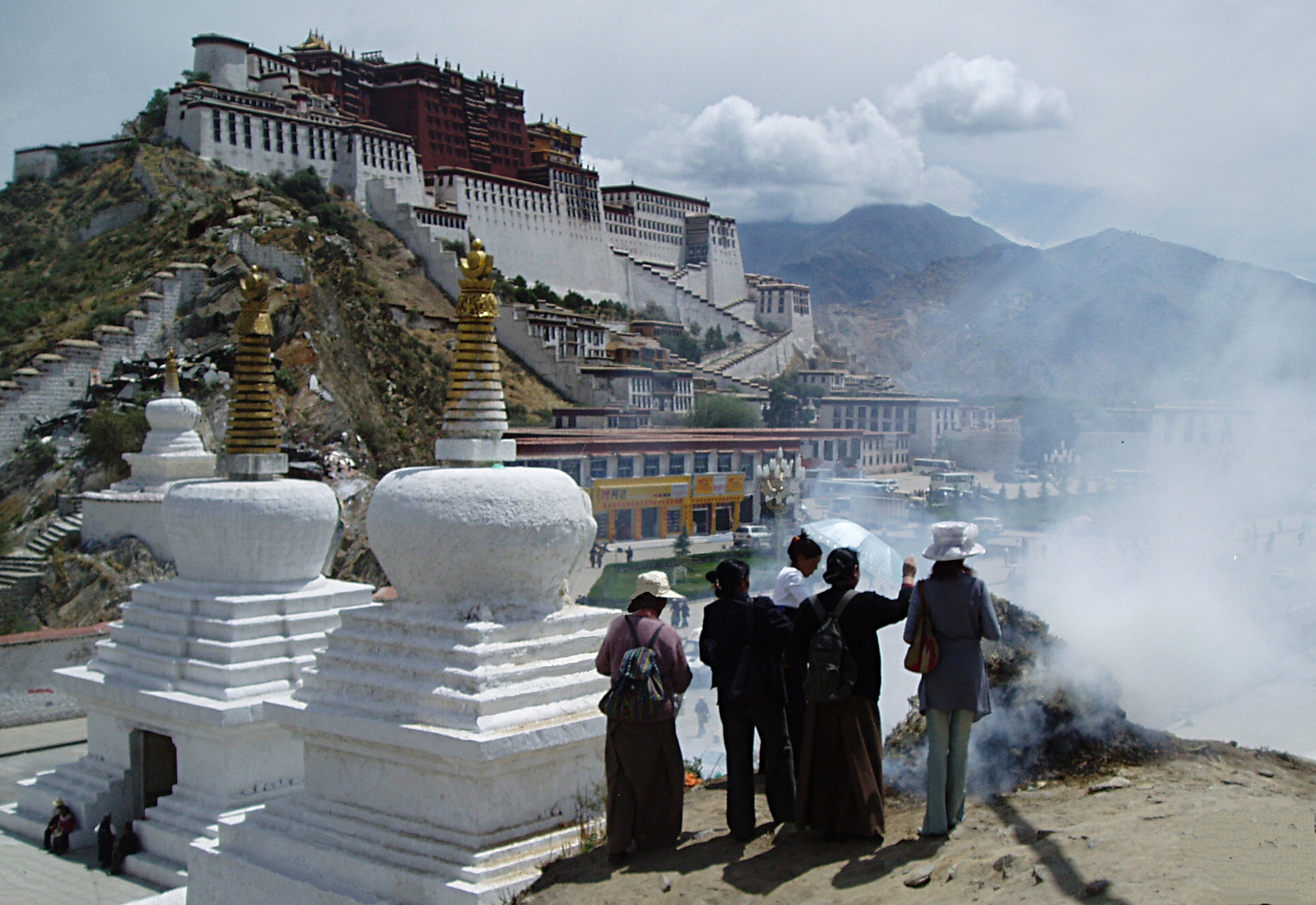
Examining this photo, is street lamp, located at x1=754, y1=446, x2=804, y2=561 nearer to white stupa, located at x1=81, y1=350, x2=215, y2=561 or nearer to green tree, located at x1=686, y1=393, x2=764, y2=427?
white stupa, located at x1=81, y1=350, x2=215, y2=561

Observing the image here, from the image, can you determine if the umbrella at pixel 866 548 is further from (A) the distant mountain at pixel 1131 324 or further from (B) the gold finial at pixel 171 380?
(B) the gold finial at pixel 171 380

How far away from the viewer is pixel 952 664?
5355 mm

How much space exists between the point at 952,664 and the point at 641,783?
1.60 meters

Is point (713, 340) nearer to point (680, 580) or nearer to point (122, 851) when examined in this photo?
point (680, 580)

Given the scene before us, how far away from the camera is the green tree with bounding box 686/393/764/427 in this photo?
51719 mm

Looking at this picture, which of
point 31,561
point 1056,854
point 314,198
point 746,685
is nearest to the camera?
point 1056,854

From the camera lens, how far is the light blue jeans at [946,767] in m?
5.30

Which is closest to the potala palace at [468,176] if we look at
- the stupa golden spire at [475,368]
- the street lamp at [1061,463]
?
the street lamp at [1061,463]

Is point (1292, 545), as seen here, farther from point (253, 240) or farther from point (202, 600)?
point (253, 240)

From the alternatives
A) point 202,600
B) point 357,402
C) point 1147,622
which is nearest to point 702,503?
point 357,402

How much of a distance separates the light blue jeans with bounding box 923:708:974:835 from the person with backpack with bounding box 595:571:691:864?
3.90 ft

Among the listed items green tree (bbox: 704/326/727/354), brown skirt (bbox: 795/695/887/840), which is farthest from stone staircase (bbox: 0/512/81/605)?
green tree (bbox: 704/326/727/354)

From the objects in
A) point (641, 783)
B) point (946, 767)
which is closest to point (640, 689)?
point (641, 783)

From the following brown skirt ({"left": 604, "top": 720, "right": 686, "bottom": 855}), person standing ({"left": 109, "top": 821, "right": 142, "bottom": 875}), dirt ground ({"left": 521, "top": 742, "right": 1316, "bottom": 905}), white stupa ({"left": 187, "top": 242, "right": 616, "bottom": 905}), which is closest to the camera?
dirt ground ({"left": 521, "top": 742, "right": 1316, "bottom": 905})
